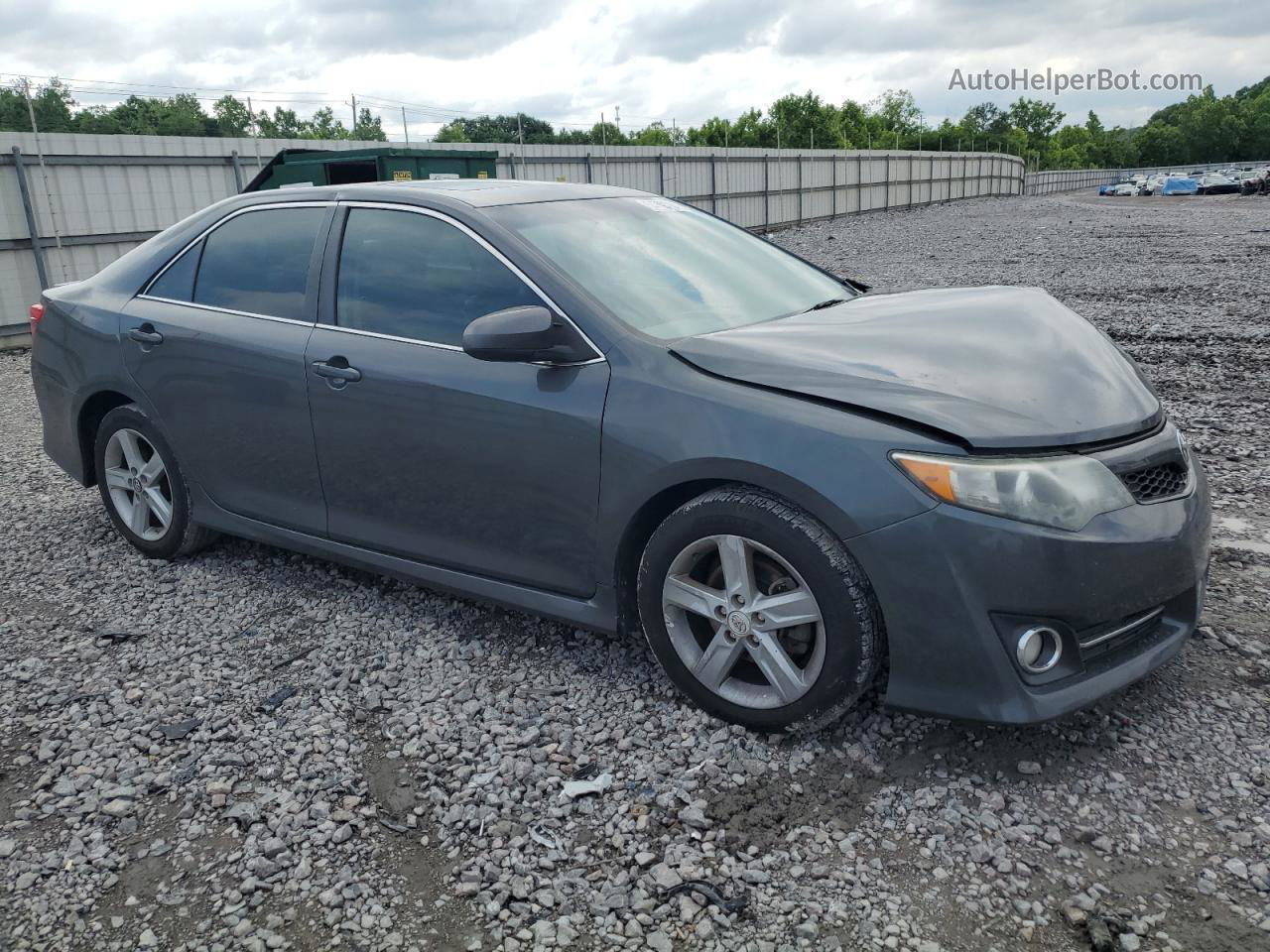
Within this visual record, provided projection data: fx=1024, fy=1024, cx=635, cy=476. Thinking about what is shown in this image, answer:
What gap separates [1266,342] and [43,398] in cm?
926

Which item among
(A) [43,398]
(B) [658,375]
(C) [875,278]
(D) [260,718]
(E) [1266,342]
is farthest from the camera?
(C) [875,278]

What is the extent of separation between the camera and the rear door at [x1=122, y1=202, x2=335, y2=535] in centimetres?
389

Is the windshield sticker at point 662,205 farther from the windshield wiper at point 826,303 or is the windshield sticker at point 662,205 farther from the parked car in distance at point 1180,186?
the parked car in distance at point 1180,186

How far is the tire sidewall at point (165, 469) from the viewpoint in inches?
175

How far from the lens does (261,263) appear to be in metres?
4.11

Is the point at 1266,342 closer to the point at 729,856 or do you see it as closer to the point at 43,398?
the point at 729,856

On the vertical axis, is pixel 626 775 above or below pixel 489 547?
below

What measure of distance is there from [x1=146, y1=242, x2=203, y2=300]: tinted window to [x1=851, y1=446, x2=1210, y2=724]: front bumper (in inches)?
124

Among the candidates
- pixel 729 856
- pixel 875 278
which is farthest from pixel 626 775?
pixel 875 278

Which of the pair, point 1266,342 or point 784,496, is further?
point 1266,342

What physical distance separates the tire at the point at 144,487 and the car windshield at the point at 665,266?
203 centimetres

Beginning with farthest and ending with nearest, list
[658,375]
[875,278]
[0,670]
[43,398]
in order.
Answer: [875,278]
[43,398]
[0,670]
[658,375]

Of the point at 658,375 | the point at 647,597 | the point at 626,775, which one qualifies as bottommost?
the point at 626,775

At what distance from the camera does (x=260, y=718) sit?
332cm
